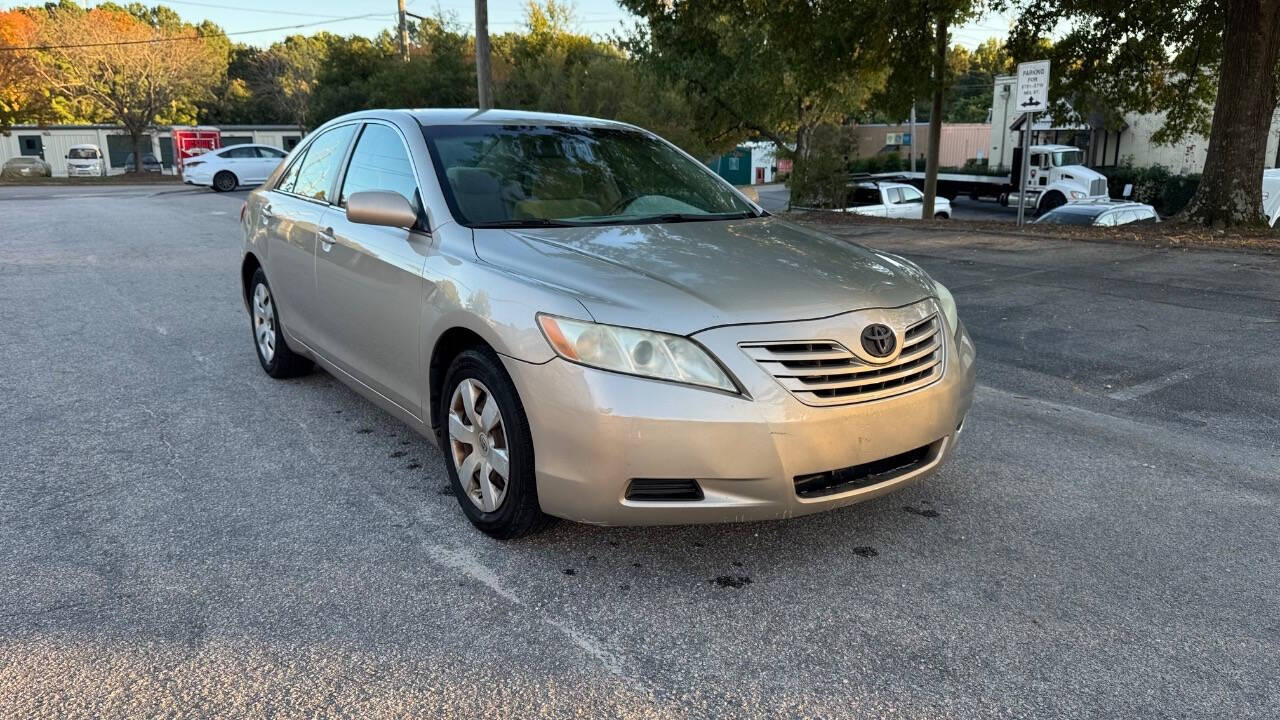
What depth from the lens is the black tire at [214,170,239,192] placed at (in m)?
27.5

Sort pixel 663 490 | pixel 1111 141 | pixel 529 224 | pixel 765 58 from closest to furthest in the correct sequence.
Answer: pixel 663 490 → pixel 529 224 → pixel 765 58 → pixel 1111 141

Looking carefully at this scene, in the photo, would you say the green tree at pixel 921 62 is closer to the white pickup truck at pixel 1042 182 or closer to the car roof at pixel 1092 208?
the car roof at pixel 1092 208

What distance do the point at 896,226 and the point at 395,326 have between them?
11.8 meters

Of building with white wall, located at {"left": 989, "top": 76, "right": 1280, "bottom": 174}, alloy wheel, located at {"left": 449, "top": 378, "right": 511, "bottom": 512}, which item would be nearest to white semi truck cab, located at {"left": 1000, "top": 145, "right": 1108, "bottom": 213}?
building with white wall, located at {"left": 989, "top": 76, "right": 1280, "bottom": 174}

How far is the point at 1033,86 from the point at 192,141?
35137mm

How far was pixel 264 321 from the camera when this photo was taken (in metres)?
5.69

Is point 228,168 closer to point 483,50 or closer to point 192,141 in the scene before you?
point 483,50

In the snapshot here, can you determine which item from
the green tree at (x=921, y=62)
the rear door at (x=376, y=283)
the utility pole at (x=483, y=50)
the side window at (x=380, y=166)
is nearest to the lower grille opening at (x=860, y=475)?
the rear door at (x=376, y=283)

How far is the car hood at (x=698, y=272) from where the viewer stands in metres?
2.99

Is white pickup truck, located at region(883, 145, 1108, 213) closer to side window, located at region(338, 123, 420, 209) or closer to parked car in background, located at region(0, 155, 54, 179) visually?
side window, located at region(338, 123, 420, 209)

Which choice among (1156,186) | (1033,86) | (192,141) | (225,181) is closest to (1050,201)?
(1156,186)

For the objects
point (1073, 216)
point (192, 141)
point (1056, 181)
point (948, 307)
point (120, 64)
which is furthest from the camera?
point (120, 64)

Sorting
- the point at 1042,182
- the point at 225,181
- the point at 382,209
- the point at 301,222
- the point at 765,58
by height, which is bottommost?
the point at 1042,182

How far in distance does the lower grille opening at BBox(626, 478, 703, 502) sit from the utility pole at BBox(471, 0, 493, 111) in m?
17.7
